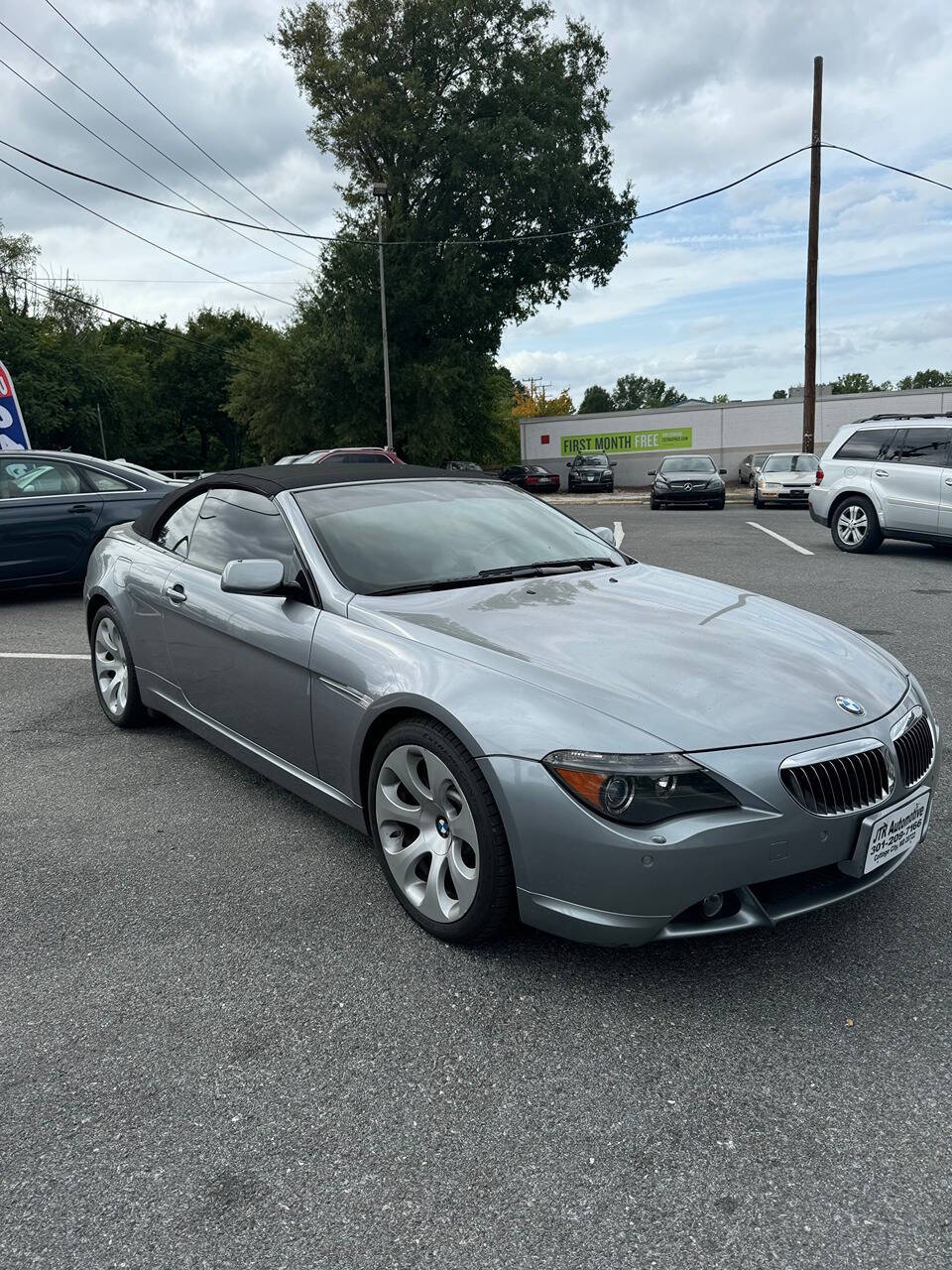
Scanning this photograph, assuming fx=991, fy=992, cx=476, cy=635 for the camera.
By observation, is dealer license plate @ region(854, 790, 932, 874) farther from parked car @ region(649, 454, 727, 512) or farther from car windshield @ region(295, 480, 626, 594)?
parked car @ region(649, 454, 727, 512)

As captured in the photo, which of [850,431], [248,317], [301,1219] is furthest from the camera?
[248,317]

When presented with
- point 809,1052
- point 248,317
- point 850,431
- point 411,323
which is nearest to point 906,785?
point 809,1052

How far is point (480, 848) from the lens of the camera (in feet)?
8.79

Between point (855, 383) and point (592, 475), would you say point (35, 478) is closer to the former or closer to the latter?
point (592, 475)

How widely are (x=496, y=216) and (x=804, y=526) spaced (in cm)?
2294

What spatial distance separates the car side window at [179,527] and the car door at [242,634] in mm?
62

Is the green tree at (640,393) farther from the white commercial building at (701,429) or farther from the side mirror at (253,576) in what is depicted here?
the side mirror at (253,576)

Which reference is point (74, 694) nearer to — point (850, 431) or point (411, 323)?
point (850, 431)

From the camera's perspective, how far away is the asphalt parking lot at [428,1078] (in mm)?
1873

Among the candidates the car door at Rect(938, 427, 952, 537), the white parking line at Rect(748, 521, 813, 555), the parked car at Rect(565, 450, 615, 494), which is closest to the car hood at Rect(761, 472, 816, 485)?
the white parking line at Rect(748, 521, 813, 555)

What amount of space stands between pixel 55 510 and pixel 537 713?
25.6 ft

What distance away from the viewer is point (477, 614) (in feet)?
10.6

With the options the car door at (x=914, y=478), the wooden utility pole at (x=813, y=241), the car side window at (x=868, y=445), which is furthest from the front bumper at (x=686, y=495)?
Result: the car door at (x=914, y=478)

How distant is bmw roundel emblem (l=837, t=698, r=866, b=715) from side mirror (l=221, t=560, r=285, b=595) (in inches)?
74.2
